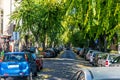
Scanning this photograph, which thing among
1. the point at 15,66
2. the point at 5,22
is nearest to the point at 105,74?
the point at 15,66

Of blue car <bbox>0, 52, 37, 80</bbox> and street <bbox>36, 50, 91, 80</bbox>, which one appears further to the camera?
street <bbox>36, 50, 91, 80</bbox>

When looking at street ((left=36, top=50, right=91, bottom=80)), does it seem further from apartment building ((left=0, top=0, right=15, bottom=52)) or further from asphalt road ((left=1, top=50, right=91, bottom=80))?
apartment building ((left=0, top=0, right=15, bottom=52))

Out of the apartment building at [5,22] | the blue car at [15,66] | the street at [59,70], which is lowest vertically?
the street at [59,70]

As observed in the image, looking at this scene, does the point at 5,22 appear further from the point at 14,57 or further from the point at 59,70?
the point at 14,57

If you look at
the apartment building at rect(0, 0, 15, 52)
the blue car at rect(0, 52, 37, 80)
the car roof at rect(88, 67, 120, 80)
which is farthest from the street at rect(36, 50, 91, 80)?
the apartment building at rect(0, 0, 15, 52)

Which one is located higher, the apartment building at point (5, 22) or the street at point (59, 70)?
the apartment building at point (5, 22)

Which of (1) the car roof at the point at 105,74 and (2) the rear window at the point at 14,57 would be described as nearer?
(1) the car roof at the point at 105,74

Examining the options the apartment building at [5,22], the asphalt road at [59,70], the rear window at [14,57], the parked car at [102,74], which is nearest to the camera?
the parked car at [102,74]

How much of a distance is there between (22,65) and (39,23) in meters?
27.2

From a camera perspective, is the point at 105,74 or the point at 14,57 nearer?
the point at 105,74

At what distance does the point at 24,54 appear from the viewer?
23.5 m

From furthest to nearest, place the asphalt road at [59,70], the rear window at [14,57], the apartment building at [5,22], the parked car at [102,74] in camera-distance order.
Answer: the apartment building at [5,22]
the asphalt road at [59,70]
the rear window at [14,57]
the parked car at [102,74]

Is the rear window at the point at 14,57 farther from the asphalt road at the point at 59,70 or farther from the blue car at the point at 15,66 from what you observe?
the asphalt road at the point at 59,70

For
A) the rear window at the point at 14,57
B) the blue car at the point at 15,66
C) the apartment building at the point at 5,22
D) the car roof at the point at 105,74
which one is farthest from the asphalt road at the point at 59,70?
the apartment building at the point at 5,22
